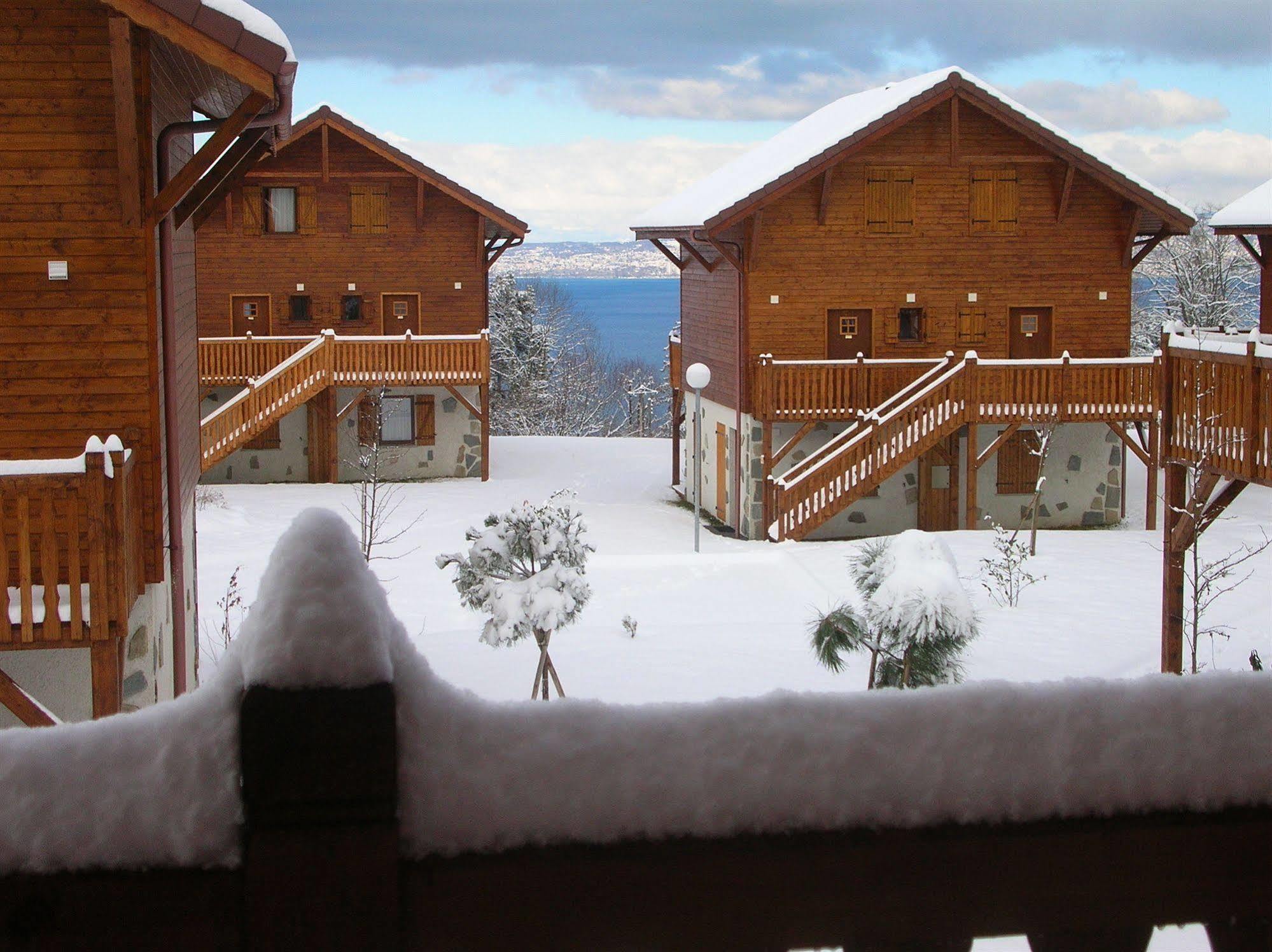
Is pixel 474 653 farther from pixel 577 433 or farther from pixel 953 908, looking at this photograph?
pixel 577 433

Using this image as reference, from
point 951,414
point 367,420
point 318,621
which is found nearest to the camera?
point 318,621

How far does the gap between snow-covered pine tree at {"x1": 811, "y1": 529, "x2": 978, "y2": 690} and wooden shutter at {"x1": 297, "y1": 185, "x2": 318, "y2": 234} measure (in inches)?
907

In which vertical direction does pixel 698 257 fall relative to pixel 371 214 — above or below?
below

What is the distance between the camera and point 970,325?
26438 mm

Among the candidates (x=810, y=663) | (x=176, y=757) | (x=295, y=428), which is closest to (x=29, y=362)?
(x=810, y=663)

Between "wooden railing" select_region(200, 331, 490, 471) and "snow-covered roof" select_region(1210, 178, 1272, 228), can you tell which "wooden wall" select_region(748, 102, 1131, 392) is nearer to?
"snow-covered roof" select_region(1210, 178, 1272, 228)

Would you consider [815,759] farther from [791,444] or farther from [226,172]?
[791,444]

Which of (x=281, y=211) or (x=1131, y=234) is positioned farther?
(x=281, y=211)

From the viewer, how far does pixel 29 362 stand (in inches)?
376

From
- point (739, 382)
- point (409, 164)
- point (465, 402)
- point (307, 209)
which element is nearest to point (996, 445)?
point (739, 382)

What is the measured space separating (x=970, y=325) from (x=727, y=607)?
11.8 meters

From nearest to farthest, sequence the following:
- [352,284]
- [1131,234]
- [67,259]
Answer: [67,259], [1131,234], [352,284]

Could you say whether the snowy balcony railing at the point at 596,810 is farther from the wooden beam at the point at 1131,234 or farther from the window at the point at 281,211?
the window at the point at 281,211

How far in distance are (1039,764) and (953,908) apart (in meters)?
0.17
